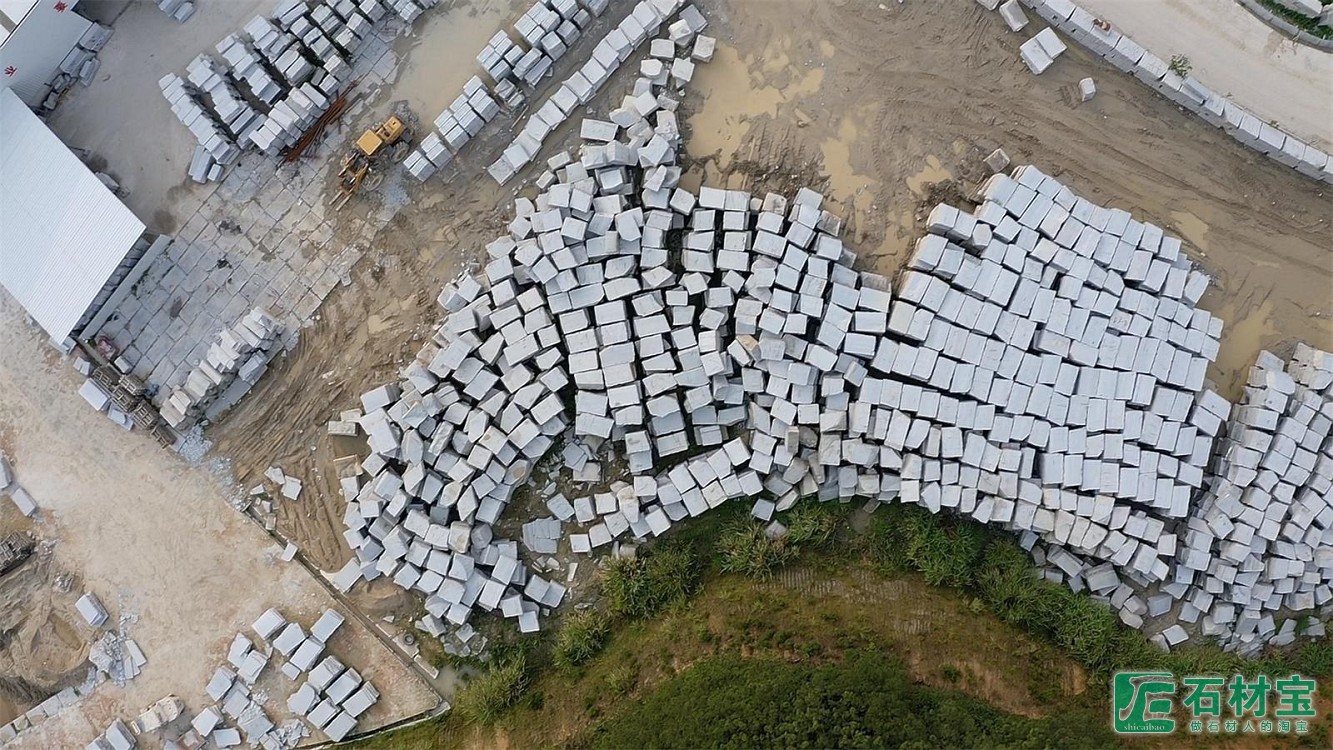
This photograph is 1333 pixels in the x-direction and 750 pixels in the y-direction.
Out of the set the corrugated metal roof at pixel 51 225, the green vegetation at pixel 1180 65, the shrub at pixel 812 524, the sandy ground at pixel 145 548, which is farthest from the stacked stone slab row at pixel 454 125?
the green vegetation at pixel 1180 65

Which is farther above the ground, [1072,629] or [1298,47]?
[1298,47]

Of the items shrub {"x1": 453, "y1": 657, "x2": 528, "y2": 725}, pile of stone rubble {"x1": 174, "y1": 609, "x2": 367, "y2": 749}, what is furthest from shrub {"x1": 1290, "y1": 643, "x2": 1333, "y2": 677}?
pile of stone rubble {"x1": 174, "y1": 609, "x2": 367, "y2": 749}

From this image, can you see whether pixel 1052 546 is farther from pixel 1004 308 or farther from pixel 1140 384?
pixel 1004 308

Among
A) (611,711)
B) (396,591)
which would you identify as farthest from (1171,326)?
(396,591)

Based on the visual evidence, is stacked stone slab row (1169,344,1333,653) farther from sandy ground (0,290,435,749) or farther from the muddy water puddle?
the muddy water puddle

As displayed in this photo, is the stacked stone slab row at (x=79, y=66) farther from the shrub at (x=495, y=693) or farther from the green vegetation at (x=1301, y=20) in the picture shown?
the green vegetation at (x=1301, y=20)

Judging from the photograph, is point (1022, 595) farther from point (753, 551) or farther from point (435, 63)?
point (435, 63)
